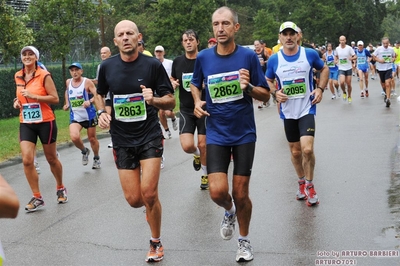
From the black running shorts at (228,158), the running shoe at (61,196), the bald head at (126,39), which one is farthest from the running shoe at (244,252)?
the running shoe at (61,196)

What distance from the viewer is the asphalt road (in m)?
6.41

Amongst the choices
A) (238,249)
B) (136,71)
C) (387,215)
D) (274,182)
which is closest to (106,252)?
(238,249)

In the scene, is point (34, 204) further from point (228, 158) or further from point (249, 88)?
point (249, 88)

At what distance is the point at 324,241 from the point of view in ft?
21.6

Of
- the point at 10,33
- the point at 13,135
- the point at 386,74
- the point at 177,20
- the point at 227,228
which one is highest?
the point at 10,33

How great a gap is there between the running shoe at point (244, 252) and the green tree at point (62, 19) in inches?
855

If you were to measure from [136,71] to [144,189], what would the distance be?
1.07 meters

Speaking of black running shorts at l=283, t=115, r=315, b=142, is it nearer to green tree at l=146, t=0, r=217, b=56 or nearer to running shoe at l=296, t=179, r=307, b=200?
running shoe at l=296, t=179, r=307, b=200

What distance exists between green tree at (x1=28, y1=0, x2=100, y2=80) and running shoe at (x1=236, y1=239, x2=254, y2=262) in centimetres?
2171

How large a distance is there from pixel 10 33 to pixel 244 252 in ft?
52.8

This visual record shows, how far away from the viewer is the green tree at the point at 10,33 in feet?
66.9

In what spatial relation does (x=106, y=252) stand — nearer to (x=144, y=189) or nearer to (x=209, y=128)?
(x=144, y=189)

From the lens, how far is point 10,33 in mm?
20547

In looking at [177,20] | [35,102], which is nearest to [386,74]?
[35,102]
